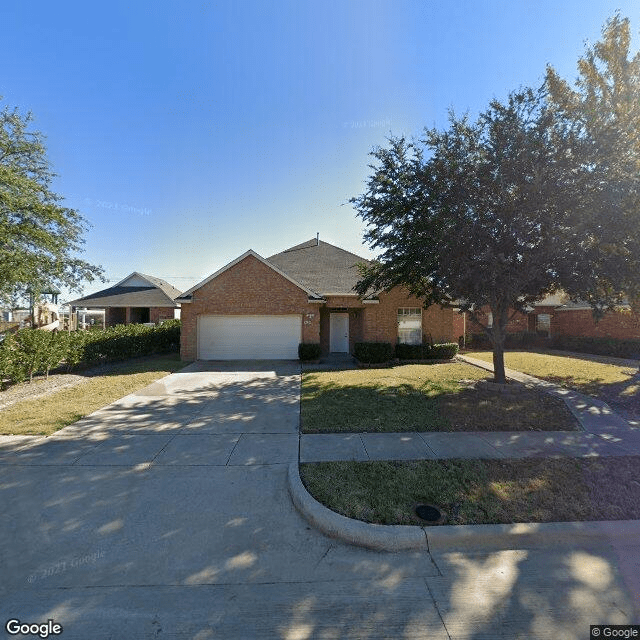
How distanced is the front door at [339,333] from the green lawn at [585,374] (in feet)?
25.2

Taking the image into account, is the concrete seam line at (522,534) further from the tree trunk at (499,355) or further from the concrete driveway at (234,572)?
the tree trunk at (499,355)

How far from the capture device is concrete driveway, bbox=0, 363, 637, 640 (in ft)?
7.38

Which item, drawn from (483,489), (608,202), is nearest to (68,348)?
(483,489)

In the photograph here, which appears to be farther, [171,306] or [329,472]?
[171,306]

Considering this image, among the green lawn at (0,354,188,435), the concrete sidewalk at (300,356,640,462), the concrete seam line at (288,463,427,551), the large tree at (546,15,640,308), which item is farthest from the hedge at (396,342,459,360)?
the concrete seam line at (288,463,427,551)

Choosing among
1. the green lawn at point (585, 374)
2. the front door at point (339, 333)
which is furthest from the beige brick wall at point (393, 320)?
the green lawn at point (585, 374)

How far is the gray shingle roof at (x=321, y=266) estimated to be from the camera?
16.9 meters

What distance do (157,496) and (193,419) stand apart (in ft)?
9.39

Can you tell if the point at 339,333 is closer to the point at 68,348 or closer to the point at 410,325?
the point at 410,325

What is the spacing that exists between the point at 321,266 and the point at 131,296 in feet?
55.5

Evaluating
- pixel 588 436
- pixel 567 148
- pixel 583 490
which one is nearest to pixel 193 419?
pixel 583 490

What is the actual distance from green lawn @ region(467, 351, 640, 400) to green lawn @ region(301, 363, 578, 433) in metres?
2.23

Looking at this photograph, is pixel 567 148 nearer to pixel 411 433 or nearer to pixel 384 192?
pixel 384 192

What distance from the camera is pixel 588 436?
18.5 feet
